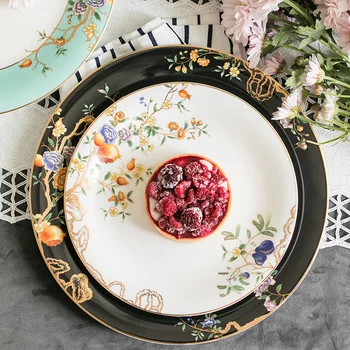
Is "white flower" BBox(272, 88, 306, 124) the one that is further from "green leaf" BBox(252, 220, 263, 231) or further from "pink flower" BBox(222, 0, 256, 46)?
"green leaf" BBox(252, 220, 263, 231)

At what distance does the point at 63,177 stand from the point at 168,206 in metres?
0.21

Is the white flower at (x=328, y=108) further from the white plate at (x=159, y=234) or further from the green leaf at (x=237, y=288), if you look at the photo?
the green leaf at (x=237, y=288)

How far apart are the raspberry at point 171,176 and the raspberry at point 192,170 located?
0.04 feet

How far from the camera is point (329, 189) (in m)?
1.00

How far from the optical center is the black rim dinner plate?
932mm

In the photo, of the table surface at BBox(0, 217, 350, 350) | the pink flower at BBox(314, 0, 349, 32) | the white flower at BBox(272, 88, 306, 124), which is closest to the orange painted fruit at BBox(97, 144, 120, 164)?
the table surface at BBox(0, 217, 350, 350)

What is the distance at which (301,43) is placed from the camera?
784 mm

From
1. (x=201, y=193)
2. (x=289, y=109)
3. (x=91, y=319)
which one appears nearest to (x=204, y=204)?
(x=201, y=193)

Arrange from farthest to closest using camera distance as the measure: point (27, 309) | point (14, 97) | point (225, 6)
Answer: point (27, 309) < point (14, 97) < point (225, 6)

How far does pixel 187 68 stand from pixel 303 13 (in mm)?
228

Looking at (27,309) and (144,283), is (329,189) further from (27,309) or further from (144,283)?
(27,309)

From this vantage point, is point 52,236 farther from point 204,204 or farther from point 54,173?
point 204,204

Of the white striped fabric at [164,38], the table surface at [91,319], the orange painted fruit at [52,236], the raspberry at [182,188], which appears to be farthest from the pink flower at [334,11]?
the orange painted fruit at [52,236]

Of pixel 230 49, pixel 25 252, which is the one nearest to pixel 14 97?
pixel 25 252
